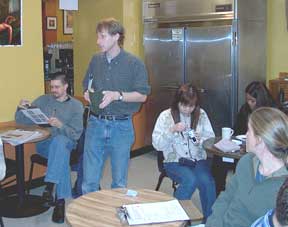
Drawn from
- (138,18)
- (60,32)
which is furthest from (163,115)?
(60,32)

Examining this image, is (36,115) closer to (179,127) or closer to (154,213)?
(179,127)

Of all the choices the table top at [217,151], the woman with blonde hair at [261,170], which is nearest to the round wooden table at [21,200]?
the table top at [217,151]

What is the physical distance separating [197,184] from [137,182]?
1416 mm

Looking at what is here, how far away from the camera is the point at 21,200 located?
3855mm

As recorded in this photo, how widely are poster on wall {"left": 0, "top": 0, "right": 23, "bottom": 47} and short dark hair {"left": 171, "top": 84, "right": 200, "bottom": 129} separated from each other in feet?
5.62

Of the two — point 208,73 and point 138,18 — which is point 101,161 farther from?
point 138,18

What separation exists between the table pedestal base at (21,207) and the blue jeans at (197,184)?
1.23m

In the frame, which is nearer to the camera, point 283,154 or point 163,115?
point 283,154

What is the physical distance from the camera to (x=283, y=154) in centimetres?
193

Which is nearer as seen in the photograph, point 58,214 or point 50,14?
point 58,214

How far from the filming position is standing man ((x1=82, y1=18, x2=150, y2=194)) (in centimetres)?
302

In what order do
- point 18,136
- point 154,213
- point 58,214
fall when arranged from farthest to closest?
point 58,214 < point 18,136 < point 154,213

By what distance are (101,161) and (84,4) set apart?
10.5ft

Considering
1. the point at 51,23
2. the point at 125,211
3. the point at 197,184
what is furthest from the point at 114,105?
the point at 51,23
